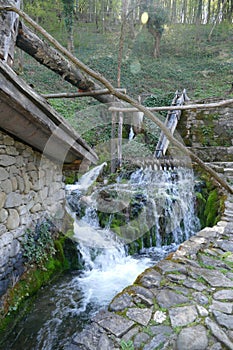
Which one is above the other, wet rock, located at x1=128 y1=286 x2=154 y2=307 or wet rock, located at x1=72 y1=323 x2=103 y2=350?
wet rock, located at x1=128 y1=286 x2=154 y2=307

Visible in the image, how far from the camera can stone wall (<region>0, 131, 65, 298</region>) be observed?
9.32 feet

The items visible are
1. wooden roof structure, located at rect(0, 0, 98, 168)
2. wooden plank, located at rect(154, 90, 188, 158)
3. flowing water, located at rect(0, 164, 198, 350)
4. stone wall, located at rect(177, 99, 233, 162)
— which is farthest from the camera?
stone wall, located at rect(177, 99, 233, 162)

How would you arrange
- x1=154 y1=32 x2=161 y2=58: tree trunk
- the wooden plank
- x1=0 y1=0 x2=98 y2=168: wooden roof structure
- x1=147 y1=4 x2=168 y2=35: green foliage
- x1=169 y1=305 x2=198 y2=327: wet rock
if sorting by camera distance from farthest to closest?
x1=154 y1=32 x2=161 y2=58: tree trunk
x1=147 y1=4 x2=168 y2=35: green foliage
the wooden plank
x1=0 y1=0 x2=98 y2=168: wooden roof structure
x1=169 y1=305 x2=198 y2=327: wet rock

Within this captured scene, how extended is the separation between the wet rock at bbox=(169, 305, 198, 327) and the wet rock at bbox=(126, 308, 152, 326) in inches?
6.8

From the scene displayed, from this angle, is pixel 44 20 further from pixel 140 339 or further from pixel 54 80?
pixel 140 339

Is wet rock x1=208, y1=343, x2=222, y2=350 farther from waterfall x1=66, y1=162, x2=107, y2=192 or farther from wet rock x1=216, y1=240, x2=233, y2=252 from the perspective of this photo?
waterfall x1=66, y1=162, x2=107, y2=192

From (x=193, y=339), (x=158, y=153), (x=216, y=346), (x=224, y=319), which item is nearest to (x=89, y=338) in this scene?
(x=193, y=339)

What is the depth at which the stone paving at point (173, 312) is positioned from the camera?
1.62m

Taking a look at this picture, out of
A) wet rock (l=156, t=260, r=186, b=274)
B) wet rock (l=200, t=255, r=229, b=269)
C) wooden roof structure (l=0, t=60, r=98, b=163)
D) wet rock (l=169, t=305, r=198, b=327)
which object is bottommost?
wet rock (l=169, t=305, r=198, b=327)

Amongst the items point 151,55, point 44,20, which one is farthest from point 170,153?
point 44,20

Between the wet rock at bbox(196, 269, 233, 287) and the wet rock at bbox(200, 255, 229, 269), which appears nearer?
the wet rock at bbox(196, 269, 233, 287)

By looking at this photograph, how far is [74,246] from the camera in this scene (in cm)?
431

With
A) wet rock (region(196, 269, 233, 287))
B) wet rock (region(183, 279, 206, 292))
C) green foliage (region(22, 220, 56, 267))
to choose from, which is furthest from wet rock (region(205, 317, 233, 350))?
green foliage (region(22, 220, 56, 267))

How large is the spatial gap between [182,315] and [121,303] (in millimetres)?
507
